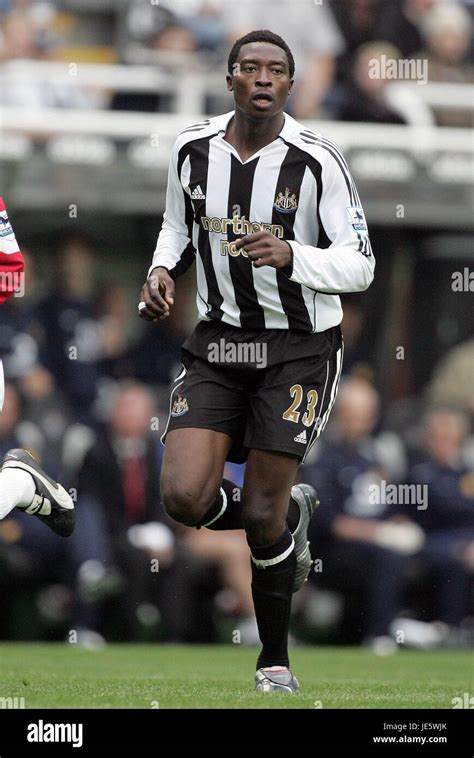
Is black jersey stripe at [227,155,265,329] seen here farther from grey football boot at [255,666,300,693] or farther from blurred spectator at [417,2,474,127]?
blurred spectator at [417,2,474,127]

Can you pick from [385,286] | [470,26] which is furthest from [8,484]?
[470,26]

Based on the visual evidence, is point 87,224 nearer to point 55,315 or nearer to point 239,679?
point 55,315

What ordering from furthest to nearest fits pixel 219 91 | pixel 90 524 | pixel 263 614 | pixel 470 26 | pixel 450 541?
pixel 470 26, pixel 219 91, pixel 450 541, pixel 90 524, pixel 263 614

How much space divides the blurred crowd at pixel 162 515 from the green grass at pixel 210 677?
0.47m

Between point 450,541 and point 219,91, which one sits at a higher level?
point 219,91

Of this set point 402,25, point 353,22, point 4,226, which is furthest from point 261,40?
point 402,25

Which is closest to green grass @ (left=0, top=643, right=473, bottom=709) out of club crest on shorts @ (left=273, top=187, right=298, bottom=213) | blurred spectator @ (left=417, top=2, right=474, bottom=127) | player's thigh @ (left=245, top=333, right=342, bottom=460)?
player's thigh @ (left=245, top=333, right=342, bottom=460)

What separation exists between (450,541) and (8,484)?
19.8 feet

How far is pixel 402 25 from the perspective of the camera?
1416 centimetres

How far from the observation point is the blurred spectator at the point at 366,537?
Answer: 1180 cm

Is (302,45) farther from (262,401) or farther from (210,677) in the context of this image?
(262,401)

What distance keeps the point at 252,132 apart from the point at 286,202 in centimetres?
36

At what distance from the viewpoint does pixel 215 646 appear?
450 inches

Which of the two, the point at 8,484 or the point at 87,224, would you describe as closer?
the point at 8,484
